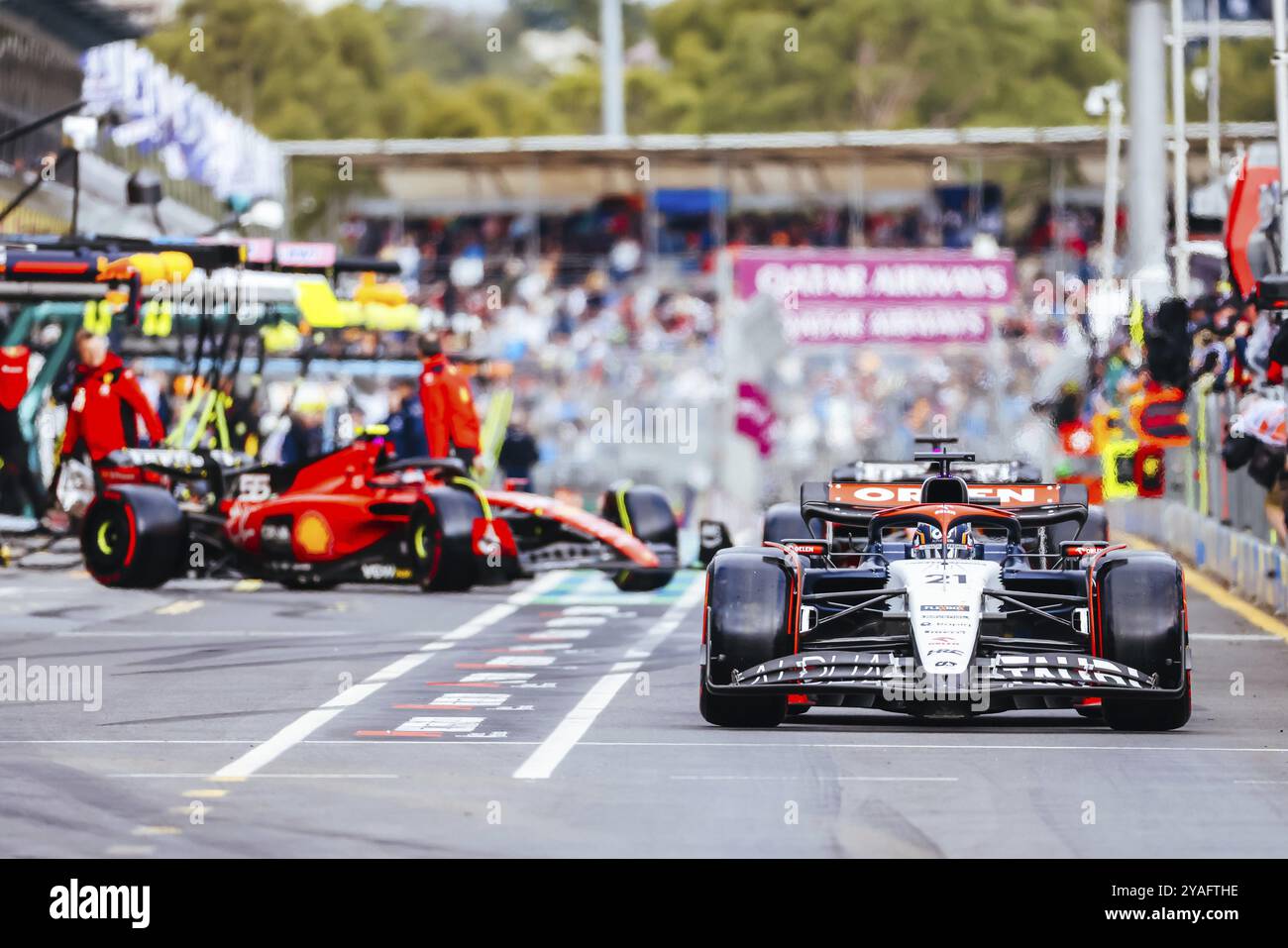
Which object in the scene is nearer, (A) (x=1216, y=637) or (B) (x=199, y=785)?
(B) (x=199, y=785)

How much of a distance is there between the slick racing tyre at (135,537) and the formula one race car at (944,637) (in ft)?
28.9

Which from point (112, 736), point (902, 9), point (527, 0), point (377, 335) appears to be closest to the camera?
point (112, 736)

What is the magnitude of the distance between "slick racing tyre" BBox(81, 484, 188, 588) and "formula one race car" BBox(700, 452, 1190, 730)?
879cm

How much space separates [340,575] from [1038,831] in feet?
39.4

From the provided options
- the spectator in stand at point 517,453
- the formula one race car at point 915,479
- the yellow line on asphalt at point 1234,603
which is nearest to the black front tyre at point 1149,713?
the formula one race car at point 915,479

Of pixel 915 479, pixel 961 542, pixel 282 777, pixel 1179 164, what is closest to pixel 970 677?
pixel 961 542

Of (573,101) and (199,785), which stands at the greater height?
(573,101)

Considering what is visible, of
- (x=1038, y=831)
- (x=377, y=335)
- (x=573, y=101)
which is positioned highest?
(x=573, y=101)

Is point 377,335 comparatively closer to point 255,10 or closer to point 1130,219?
point 1130,219

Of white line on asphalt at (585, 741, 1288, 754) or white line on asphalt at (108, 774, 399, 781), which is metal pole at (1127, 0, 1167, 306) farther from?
white line on asphalt at (108, 774, 399, 781)

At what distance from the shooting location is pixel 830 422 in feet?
137

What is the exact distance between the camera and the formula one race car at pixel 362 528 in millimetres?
20031

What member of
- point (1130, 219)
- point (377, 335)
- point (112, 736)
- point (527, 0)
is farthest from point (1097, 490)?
point (527, 0)

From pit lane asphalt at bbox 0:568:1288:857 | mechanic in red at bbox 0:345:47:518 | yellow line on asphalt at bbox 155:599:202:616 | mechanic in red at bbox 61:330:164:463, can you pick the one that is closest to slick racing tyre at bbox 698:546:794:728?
pit lane asphalt at bbox 0:568:1288:857
